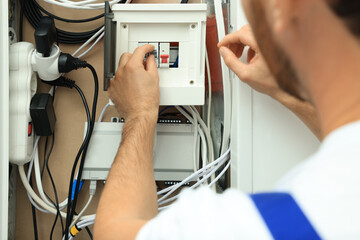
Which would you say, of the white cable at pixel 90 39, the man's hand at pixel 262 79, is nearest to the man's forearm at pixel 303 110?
the man's hand at pixel 262 79

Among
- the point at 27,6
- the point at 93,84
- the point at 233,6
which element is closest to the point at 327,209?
the point at 233,6

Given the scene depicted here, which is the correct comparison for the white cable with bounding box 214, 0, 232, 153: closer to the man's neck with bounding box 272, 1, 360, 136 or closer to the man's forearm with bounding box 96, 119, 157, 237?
the man's forearm with bounding box 96, 119, 157, 237

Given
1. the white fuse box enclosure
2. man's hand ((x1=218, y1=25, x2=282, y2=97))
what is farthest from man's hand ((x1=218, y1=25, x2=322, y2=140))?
the white fuse box enclosure

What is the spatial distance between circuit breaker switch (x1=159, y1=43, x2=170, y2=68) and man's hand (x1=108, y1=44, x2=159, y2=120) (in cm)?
3

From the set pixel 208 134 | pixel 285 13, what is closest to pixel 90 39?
pixel 208 134

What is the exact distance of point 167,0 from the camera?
0.96 metres

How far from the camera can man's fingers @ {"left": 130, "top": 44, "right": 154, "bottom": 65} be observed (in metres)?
0.75

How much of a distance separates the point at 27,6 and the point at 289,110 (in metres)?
0.76

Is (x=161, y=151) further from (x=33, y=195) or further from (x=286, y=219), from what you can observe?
(x=286, y=219)

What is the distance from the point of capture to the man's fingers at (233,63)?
65cm

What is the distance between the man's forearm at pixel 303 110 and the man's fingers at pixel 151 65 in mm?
282

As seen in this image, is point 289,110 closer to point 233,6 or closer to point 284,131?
point 284,131

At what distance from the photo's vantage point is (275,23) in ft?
1.28

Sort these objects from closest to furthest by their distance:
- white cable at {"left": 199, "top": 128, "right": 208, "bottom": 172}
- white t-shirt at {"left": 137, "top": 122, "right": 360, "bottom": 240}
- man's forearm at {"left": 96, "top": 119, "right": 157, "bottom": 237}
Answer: white t-shirt at {"left": 137, "top": 122, "right": 360, "bottom": 240} < man's forearm at {"left": 96, "top": 119, "right": 157, "bottom": 237} < white cable at {"left": 199, "top": 128, "right": 208, "bottom": 172}
